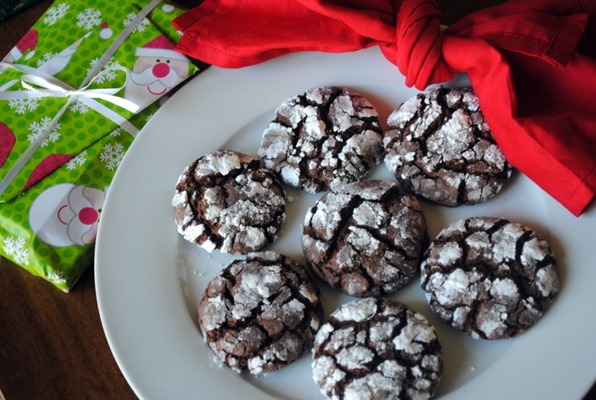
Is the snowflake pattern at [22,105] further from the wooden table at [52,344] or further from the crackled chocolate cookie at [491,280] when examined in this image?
the crackled chocolate cookie at [491,280]

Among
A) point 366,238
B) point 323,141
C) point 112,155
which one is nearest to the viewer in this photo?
point 366,238

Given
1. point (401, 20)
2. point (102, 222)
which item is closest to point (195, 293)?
point (102, 222)

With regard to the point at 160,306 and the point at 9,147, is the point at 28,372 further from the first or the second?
the point at 9,147

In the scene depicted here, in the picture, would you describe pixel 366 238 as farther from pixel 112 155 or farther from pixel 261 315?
pixel 112 155

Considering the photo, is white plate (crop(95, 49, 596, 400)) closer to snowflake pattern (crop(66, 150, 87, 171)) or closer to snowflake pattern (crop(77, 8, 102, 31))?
snowflake pattern (crop(66, 150, 87, 171))

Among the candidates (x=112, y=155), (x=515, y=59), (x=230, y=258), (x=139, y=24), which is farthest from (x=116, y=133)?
(x=515, y=59)
